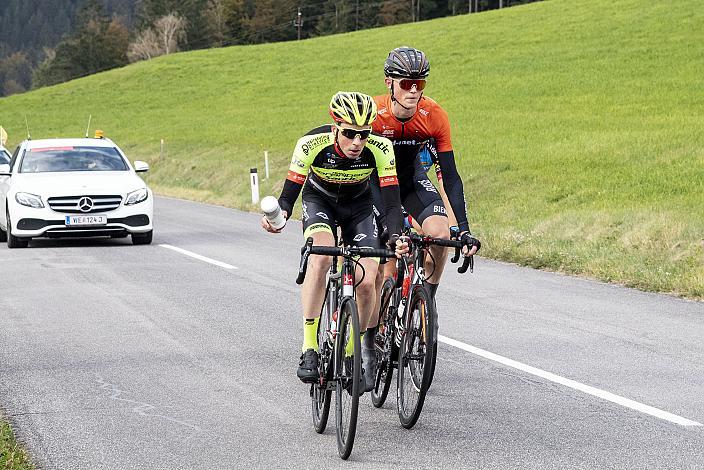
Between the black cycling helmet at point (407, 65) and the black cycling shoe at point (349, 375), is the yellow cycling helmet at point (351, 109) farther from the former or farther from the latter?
the black cycling shoe at point (349, 375)

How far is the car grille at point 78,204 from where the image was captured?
16.7 meters

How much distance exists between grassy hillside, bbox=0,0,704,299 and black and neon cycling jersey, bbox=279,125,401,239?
605 centimetres

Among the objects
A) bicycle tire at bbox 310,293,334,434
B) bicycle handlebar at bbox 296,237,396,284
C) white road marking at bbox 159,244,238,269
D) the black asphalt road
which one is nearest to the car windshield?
white road marking at bbox 159,244,238,269

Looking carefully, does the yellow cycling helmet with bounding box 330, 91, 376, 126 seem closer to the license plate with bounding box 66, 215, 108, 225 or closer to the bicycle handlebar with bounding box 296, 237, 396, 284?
the bicycle handlebar with bounding box 296, 237, 396, 284

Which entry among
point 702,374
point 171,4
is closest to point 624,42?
point 702,374

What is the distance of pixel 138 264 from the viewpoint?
14805 mm

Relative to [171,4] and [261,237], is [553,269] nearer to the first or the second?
[261,237]

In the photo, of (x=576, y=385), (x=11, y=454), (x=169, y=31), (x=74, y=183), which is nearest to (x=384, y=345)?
(x=576, y=385)

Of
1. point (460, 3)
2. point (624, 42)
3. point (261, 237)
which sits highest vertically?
point (460, 3)

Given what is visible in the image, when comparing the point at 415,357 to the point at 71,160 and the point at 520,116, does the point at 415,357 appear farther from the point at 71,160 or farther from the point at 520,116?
the point at 520,116

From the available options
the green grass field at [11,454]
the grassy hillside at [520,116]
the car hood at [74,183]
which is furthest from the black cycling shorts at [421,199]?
the car hood at [74,183]

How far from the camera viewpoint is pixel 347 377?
586 centimetres

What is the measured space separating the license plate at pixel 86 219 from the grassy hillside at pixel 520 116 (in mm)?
5437

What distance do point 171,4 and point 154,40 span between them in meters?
14.4
